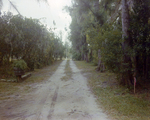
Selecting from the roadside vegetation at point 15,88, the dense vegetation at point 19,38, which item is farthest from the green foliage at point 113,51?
the dense vegetation at point 19,38

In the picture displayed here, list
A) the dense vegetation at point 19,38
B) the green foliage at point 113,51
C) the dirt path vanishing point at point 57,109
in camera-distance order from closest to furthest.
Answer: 1. the dirt path vanishing point at point 57,109
2. the green foliage at point 113,51
3. the dense vegetation at point 19,38

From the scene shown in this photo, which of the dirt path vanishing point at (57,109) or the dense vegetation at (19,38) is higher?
the dense vegetation at (19,38)

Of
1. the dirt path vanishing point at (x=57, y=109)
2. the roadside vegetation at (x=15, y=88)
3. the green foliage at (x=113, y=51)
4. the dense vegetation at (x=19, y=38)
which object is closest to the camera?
the dirt path vanishing point at (x=57, y=109)

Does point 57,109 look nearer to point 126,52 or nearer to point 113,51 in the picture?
point 113,51

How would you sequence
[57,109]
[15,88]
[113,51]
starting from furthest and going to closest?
[15,88] < [113,51] < [57,109]

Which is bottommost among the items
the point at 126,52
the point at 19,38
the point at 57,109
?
the point at 57,109

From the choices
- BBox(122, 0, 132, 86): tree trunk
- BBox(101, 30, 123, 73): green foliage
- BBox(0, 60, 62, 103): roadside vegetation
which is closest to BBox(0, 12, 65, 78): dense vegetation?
BBox(0, 60, 62, 103): roadside vegetation

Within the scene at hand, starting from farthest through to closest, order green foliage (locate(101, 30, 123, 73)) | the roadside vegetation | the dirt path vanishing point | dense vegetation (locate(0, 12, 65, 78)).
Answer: dense vegetation (locate(0, 12, 65, 78)) < green foliage (locate(101, 30, 123, 73)) < the roadside vegetation < the dirt path vanishing point

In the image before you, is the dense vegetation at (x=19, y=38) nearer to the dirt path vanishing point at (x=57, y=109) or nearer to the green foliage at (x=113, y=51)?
the dirt path vanishing point at (x=57, y=109)

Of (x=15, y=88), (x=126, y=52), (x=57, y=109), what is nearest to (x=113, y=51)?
(x=126, y=52)

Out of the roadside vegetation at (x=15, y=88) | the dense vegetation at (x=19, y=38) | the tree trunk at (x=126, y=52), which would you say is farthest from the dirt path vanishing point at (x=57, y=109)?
the dense vegetation at (x=19, y=38)

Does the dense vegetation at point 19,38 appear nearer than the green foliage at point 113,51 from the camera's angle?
No

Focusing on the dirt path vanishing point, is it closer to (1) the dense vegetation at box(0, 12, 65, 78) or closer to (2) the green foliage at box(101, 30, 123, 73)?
(2) the green foliage at box(101, 30, 123, 73)

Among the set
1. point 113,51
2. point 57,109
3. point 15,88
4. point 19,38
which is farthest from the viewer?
point 19,38
